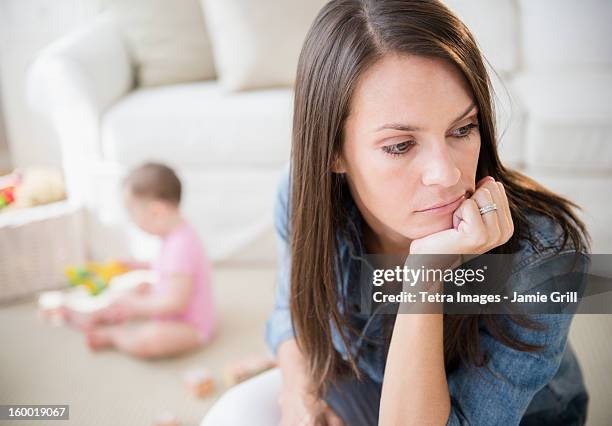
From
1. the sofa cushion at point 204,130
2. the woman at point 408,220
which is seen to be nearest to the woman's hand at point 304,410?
the woman at point 408,220

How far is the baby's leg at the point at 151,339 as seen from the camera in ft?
4.27

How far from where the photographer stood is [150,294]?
1506 mm

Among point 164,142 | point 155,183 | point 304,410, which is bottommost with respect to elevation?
point 304,410

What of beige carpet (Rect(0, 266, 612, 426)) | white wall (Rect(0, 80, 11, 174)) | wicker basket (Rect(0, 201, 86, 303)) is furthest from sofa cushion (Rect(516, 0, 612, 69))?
white wall (Rect(0, 80, 11, 174))

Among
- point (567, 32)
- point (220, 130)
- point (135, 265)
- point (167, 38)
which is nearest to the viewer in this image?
point (567, 32)

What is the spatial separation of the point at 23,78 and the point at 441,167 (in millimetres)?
1436

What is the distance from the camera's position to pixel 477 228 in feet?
1.92

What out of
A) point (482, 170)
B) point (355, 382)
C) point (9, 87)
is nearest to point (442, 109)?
point (482, 170)

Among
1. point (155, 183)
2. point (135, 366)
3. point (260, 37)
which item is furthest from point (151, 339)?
point (260, 37)

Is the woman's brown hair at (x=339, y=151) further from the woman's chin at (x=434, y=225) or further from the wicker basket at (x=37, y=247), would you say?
the wicker basket at (x=37, y=247)

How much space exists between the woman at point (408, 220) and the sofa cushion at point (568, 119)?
54cm

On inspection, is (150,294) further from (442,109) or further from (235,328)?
(442,109)

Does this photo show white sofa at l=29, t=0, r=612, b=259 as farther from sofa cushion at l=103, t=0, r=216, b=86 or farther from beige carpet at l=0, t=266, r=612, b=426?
beige carpet at l=0, t=266, r=612, b=426

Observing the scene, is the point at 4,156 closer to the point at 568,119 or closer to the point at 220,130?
the point at 220,130
